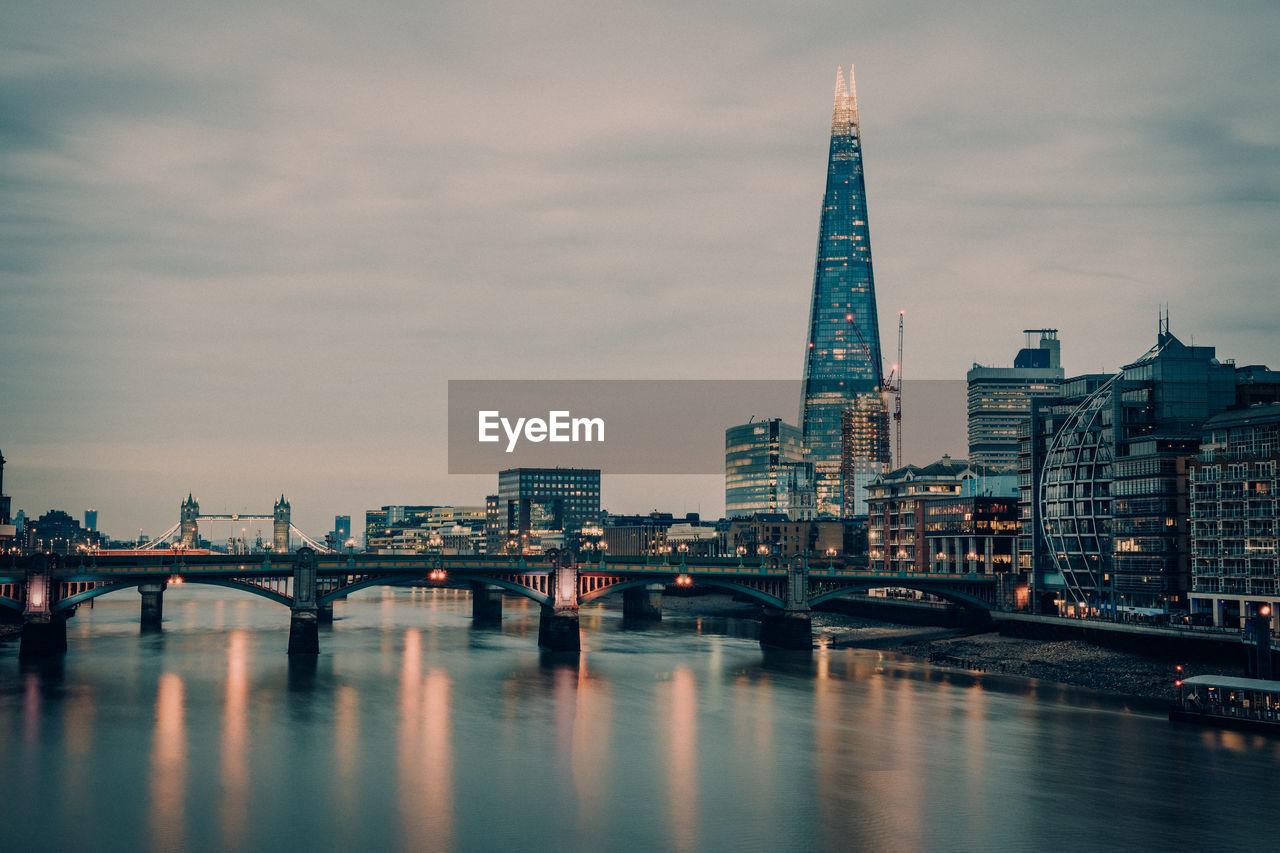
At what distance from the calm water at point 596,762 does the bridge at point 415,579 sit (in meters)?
7.29

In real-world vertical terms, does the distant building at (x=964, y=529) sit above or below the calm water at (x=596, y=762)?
above

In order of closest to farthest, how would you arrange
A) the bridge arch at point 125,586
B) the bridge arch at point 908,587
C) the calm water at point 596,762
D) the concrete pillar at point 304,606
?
the calm water at point 596,762 → the bridge arch at point 125,586 → the concrete pillar at point 304,606 → the bridge arch at point 908,587

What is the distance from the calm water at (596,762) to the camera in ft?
179

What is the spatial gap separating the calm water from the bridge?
23.9 feet

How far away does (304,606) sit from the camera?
118m

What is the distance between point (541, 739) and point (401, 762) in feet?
35.4

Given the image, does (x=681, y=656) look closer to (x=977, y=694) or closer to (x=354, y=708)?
(x=977, y=694)

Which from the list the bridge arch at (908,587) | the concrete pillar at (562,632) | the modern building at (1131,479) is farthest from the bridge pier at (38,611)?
the modern building at (1131,479)

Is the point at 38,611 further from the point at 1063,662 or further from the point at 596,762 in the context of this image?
the point at 1063,662

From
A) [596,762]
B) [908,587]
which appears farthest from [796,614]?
[596,762]

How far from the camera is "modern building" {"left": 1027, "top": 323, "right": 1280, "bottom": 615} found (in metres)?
122

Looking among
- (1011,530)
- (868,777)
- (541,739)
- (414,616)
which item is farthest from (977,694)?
(414,616)

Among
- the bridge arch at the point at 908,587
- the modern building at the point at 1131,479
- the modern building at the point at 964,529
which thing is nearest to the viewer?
the modern building at the point at 1131,479

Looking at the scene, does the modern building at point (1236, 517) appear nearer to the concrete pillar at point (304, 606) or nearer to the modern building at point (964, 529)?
the modern building at point (964, 529)
